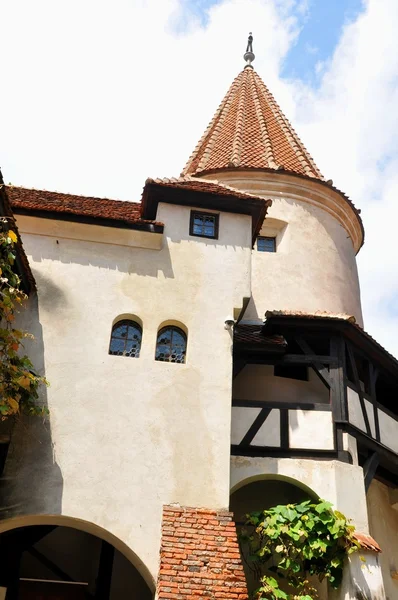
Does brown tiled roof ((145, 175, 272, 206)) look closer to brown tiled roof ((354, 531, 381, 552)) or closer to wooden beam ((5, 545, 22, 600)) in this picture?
brown tiled roof ((354, 531, 381, 552))

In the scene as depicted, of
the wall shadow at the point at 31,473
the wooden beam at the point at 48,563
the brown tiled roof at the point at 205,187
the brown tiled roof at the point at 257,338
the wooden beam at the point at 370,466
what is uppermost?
the brown tiled roof at the point at 205,187

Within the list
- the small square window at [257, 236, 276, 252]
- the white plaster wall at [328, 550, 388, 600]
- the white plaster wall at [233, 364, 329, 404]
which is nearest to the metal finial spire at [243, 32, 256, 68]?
the small square window at [257, 236, 276, 252]

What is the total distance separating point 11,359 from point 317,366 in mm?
5640

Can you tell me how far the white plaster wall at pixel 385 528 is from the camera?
1263 centimetres

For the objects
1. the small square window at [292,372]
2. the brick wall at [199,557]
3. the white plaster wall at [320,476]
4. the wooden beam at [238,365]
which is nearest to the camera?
the brick wall at [199,557]

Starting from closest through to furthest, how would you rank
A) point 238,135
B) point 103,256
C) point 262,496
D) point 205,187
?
1. point 103,256
2. point 205,187
3. point 262,496
4. point 238,135

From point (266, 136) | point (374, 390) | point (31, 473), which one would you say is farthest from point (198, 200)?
point (266, 136)

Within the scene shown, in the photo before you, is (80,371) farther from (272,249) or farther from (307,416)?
(272,249)

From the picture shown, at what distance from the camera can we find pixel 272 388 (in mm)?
13031

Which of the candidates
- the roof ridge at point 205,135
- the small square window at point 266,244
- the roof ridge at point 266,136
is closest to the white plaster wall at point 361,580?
the small square window at point 266,244

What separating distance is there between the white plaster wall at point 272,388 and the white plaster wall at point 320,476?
6.47 feet

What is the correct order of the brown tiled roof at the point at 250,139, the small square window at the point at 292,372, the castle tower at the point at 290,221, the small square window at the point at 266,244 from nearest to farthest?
the small square window at the point at 292,372 → the castle tower at the point at 290,221 → the small square window at the point at 266,244 → the brown tiled roof at the point at 250,139

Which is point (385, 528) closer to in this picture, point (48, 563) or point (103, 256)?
point (48, 563)

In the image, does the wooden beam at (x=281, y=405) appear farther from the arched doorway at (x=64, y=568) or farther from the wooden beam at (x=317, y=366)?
the arched doorway at (x=64, y=568)
